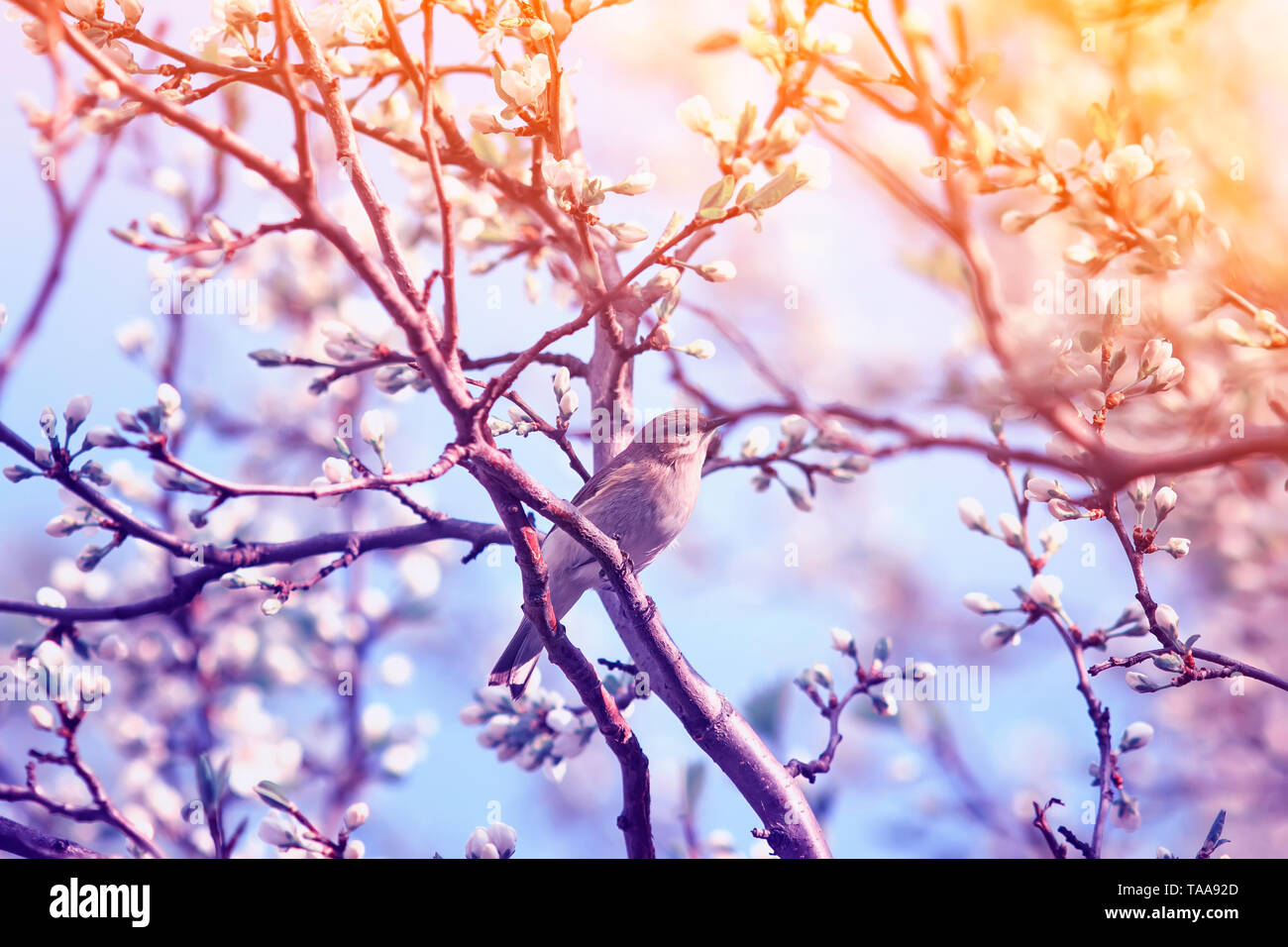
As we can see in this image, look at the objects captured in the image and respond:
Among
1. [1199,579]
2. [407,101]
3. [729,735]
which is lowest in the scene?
[729,735]

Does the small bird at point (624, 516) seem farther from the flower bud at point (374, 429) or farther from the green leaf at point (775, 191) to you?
the green leaf at point (775, 191)

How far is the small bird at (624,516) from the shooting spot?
204cm

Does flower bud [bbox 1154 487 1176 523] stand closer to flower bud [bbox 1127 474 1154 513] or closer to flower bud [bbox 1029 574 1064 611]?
flower bud [bbox 1127 474 1154 513]

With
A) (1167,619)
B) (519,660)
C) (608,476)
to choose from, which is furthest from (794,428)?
(519,660)

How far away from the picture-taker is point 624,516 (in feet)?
7.07

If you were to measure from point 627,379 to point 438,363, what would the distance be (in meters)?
0.92

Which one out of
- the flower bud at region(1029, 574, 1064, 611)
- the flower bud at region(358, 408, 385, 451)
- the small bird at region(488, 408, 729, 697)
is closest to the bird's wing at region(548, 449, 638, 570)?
the small bird at region(488, 408, 729, 697)

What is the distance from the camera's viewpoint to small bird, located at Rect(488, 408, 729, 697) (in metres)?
2.04

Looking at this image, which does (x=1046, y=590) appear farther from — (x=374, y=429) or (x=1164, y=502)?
(x=374, y=429)

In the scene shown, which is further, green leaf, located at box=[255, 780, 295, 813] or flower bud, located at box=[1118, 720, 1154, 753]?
flower bud, located at box=[1118, 720, 1154, 753]

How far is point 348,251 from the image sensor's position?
96cm

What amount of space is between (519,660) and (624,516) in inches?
17.3
